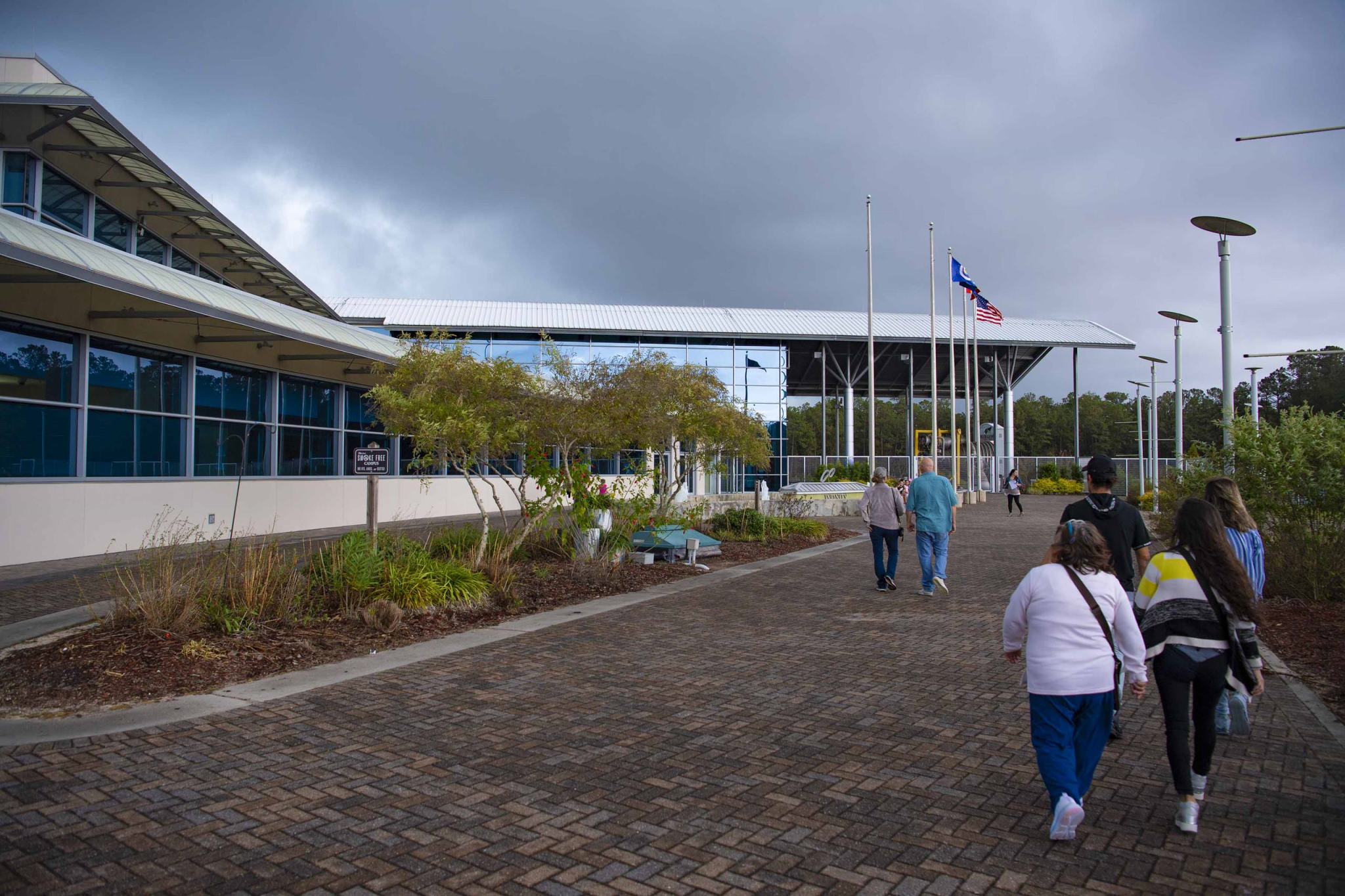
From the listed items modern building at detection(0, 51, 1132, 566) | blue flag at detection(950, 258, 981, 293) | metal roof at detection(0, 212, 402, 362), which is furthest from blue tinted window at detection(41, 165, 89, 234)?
blue flag at detection(950, 258, 981, 293)

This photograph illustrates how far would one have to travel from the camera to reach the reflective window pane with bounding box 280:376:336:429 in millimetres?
20641

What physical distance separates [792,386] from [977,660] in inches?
2069

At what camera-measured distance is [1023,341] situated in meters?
48.3

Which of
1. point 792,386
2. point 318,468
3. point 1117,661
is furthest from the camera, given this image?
point 792,386

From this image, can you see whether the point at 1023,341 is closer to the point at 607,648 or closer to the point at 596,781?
the point at 607,648

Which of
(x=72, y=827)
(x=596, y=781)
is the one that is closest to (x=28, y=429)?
(x=72, y=827)

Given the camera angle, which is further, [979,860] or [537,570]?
[537,570]

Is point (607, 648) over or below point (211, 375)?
below

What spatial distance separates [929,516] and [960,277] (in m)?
26.7

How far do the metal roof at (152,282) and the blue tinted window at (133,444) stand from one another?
269 cm

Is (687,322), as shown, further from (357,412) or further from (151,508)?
(151,508)

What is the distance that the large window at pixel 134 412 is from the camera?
589 inches

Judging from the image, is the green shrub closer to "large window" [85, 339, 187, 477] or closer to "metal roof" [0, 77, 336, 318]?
"metal roof" [0, 77, 336, 318]

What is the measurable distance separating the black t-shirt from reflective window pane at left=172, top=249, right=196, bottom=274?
20218 millimetres
